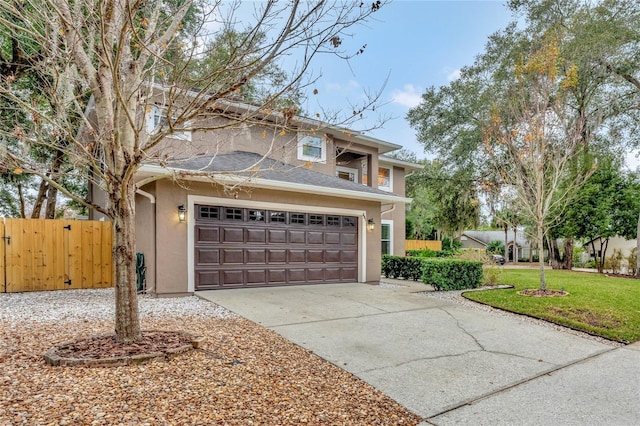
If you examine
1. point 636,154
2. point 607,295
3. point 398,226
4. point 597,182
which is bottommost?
point 607,295

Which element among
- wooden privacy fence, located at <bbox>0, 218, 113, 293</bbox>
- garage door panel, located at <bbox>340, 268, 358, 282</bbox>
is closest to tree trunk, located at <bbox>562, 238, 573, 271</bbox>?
garage door panel, located at <bbox>340, 268, 358, 282</bbox>

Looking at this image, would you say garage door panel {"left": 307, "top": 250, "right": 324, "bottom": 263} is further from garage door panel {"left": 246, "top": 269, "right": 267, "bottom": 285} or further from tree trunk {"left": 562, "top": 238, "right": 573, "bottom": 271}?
tree trunk {"left": 562, "top": 238, "right": 573, "bottom": 271}

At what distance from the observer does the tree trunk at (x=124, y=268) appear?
4059 millimetres

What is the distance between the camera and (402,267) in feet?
42.5

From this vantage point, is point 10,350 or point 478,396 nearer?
point 478,396

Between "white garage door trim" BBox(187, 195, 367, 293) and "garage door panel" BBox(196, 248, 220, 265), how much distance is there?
15 centimetres

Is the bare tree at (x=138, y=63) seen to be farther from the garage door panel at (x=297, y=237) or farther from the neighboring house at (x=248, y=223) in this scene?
the garage door panel at (x=297, y=237)

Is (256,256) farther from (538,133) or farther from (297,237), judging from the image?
(538,133)

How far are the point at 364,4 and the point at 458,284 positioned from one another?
8.29 m

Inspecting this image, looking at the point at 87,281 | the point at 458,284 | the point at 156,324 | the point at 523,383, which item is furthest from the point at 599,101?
the point at 87,281

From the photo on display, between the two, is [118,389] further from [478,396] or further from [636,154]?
[636,154]

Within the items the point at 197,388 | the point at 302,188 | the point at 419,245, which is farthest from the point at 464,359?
the point at 419,245

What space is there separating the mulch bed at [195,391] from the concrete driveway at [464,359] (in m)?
0.41

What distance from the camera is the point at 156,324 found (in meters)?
5.30
